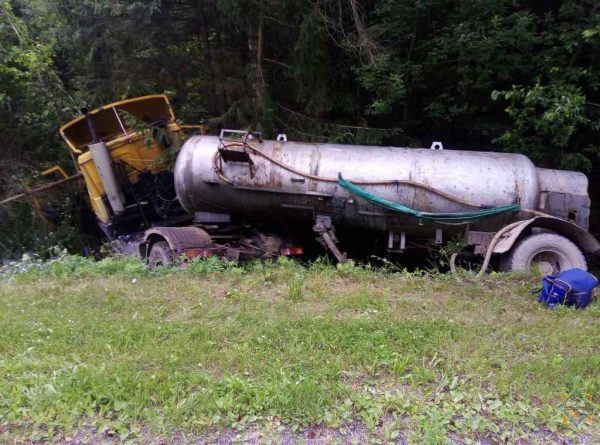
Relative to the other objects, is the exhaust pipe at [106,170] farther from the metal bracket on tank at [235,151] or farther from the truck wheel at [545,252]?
the truck wheel at [545,252]

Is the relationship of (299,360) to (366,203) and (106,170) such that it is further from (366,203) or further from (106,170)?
(106,170)

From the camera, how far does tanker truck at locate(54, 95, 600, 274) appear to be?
Answer: 21.6 feet

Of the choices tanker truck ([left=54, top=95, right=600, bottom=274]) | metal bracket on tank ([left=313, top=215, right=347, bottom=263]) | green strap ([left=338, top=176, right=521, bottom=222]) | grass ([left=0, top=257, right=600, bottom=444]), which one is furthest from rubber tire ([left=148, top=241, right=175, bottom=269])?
green strap ([left=338, top=176, right=521, bottom=222])

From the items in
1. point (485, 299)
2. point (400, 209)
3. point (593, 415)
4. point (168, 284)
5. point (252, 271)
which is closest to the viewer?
point (593, 415)

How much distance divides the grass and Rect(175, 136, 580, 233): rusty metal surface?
1.57m

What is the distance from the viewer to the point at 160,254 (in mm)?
7438

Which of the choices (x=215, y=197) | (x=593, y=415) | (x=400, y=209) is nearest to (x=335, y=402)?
(x=593, y=415)

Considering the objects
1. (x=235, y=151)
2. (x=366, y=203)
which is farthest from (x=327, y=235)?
(x=235, y=151)

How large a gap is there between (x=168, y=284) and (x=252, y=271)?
3.68 ft

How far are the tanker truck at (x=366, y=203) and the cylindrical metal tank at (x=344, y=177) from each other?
0.05 ft

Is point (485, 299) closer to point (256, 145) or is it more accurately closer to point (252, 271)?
point (252, 271)

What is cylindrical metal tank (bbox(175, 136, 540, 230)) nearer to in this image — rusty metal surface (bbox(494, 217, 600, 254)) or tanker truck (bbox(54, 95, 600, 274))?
tanker truck (bbox(54, 95, 600, 274))

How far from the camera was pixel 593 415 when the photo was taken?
3.16 m

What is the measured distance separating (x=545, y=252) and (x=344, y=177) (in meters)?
2.77
